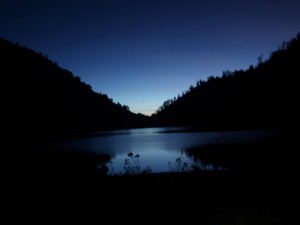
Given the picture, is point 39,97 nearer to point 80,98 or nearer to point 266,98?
point 80,98

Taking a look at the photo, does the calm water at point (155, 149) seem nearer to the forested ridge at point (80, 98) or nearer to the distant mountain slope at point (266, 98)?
the distant mountain slope at point (266, 98)

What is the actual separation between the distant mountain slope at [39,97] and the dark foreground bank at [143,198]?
282ft

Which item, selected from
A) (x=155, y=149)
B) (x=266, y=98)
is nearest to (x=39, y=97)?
(x=155, y=149)

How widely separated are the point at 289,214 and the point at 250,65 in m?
200

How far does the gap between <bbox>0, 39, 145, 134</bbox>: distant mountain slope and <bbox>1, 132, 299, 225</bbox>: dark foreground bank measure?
282 ft

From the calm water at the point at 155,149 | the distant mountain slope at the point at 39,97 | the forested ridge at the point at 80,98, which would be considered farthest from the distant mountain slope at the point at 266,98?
the distant mountain slope at the point at 39,97

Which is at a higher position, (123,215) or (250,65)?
(250,65)

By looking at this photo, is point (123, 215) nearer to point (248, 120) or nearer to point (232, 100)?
point (248, 120)

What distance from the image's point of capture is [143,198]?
8570 mm

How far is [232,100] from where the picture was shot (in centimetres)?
16188

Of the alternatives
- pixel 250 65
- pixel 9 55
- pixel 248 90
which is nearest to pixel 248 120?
pixel 248 90

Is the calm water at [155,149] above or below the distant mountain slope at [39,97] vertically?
below

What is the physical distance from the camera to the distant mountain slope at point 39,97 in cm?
10475

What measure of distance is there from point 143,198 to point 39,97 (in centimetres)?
13224
